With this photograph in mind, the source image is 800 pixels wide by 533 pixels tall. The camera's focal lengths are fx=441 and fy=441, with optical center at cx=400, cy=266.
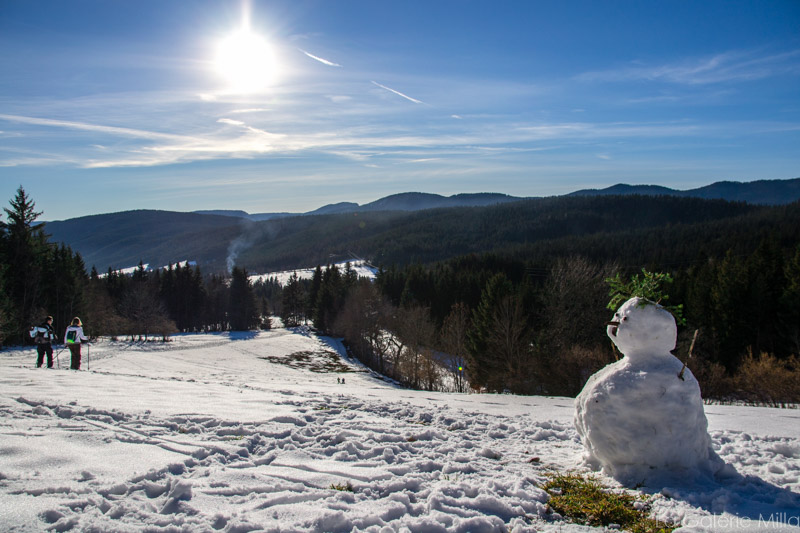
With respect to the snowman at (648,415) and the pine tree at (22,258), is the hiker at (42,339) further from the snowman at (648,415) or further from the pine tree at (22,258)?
the pine tree at (22,258)

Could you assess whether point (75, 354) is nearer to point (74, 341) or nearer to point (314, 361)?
point (74, 341)

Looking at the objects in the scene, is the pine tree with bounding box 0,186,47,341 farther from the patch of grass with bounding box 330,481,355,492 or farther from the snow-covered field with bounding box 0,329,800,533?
the patch of grass with bounding box 330,481,355,492

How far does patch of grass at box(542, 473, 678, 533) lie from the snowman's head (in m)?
1.97

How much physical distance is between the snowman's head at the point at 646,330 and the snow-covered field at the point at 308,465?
1.80 meters

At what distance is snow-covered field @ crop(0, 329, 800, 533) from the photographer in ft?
14.2

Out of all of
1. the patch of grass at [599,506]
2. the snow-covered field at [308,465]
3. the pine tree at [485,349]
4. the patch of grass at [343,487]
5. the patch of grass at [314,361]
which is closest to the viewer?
the snow-covered field at [308,465]

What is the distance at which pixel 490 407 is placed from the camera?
1138 cm

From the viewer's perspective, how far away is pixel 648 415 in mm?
5824

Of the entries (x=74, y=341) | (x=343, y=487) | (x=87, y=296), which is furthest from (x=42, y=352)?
(x=87, y=296)

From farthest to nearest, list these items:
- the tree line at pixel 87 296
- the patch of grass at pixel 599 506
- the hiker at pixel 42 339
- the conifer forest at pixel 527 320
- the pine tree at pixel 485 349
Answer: the tree line at pixel 87 296, the pine tree at pixel 485 349, the conifer forest at pixel 527 320, the hiker at pixel 42 339, the patch of grass at pixel 599 506

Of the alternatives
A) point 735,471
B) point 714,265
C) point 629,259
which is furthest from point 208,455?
point 629,259

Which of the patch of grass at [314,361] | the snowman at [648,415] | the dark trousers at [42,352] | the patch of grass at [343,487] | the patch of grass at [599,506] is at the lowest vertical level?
the patch of grass at [314,361]

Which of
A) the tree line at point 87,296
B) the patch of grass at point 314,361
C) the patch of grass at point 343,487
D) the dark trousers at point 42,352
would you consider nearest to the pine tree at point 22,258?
the tree line at point 87,296

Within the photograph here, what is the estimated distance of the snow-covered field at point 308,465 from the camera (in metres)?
4.33
